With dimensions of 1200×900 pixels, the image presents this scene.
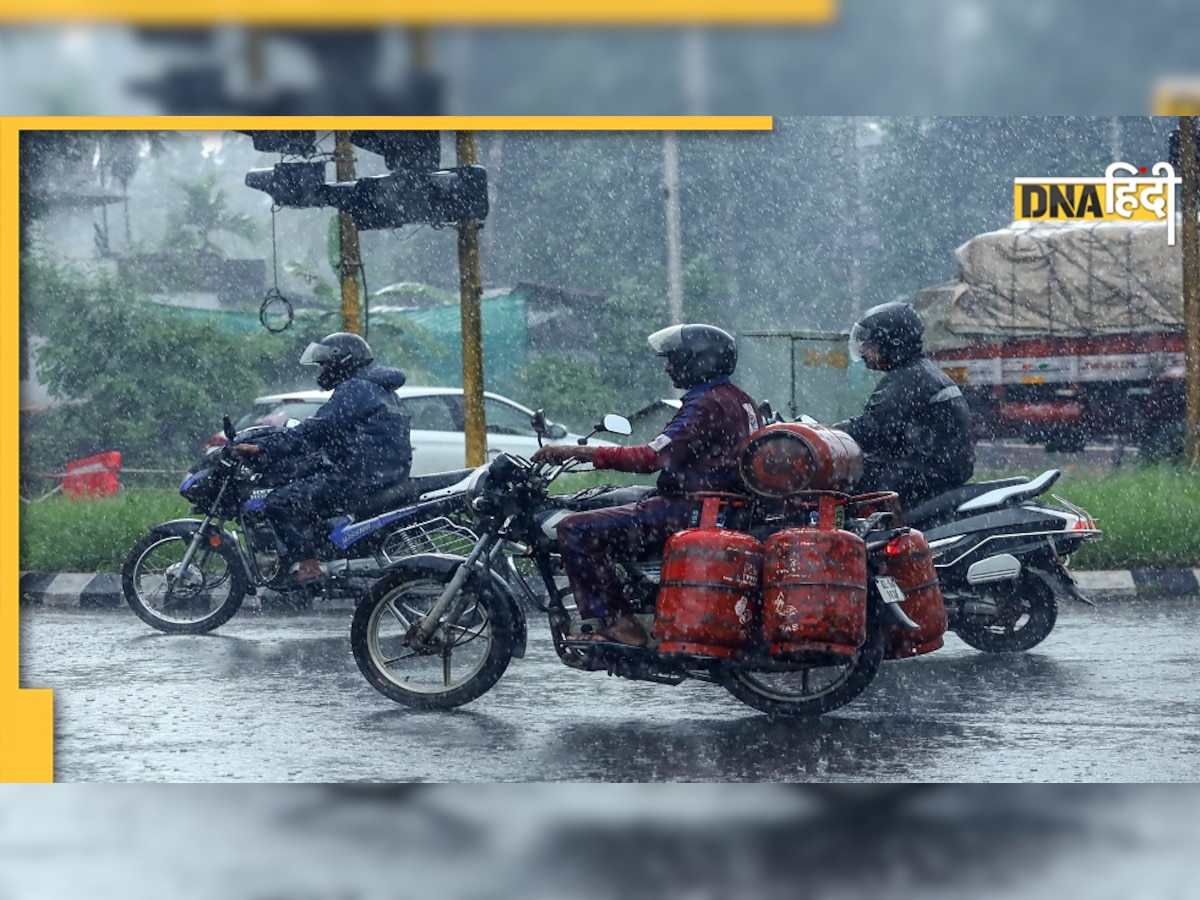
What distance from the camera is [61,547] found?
17.3 ft

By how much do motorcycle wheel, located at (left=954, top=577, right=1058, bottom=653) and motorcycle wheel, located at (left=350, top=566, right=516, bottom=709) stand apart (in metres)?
1.75

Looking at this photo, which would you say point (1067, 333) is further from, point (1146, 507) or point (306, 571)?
point (306, 571)

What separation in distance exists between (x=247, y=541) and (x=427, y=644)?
122cm

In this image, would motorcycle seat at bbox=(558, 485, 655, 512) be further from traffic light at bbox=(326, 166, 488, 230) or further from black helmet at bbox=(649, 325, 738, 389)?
traffic light at bbox=(326, 166, 488, 230)

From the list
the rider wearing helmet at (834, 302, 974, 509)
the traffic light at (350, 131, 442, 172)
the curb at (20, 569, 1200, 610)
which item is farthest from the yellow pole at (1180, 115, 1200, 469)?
the traffic light at (350, 131, 442, 172)

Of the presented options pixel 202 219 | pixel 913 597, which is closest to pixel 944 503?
pixel 913 597

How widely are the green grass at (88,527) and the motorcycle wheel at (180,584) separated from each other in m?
0.12

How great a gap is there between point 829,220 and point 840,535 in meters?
1.05

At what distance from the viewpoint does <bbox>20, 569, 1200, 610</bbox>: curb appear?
5.24 meters

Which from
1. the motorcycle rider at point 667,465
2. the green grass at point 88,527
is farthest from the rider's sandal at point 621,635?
the green grass at point 88,527

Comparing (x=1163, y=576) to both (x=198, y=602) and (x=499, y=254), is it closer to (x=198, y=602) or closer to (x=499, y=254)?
(x=499, y=254)
